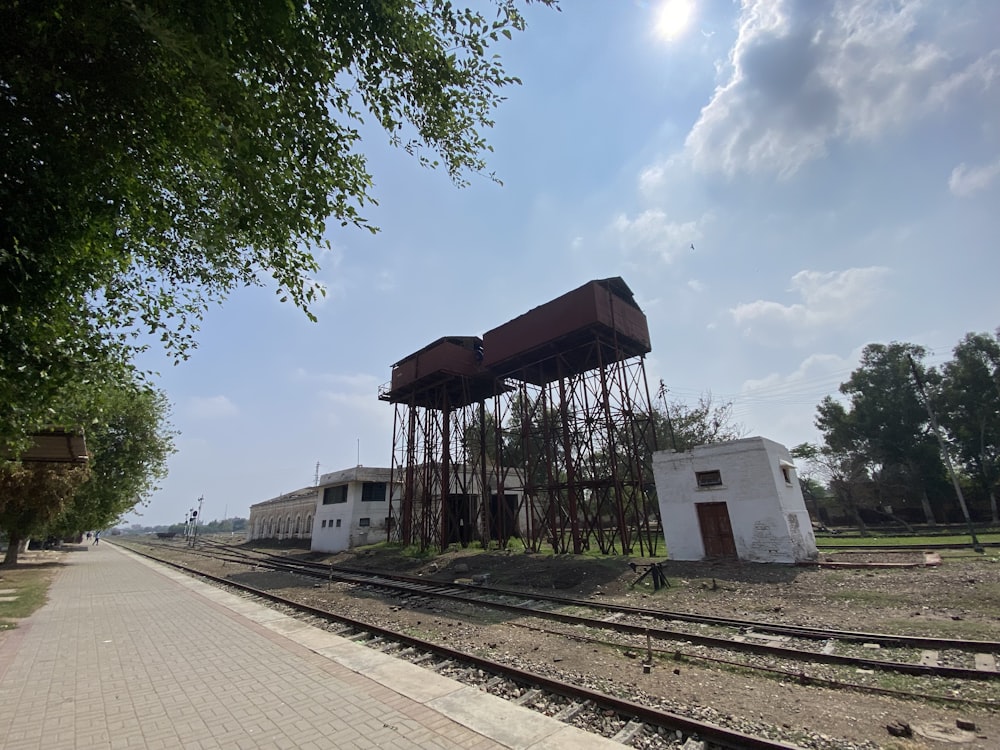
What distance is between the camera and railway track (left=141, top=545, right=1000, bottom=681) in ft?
20.1

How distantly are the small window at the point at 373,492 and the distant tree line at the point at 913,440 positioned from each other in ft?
116

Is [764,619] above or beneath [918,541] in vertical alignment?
beneath

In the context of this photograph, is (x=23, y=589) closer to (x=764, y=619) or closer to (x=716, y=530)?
(x=764, y=619)

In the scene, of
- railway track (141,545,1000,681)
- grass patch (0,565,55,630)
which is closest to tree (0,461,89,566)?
grass patch (0,565,55,630)

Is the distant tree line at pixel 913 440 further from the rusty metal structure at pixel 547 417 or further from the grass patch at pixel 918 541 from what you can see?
the rusty metal structure at pixel 547 417

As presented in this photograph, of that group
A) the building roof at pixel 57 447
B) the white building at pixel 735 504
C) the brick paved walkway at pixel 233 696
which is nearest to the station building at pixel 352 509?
the white building at pixel 735 504

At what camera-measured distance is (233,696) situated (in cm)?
545

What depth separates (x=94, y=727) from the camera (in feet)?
15.4

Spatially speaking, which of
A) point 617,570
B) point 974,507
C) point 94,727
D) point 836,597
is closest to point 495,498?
point 617,570

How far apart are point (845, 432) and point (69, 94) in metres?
50.1

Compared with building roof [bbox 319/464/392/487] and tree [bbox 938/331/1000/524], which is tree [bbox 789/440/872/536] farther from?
building roof [bbox 319/464/392/487]

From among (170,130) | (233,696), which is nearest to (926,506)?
(233,696)

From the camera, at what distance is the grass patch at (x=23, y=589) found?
34.7 ft

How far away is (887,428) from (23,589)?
175 feet
